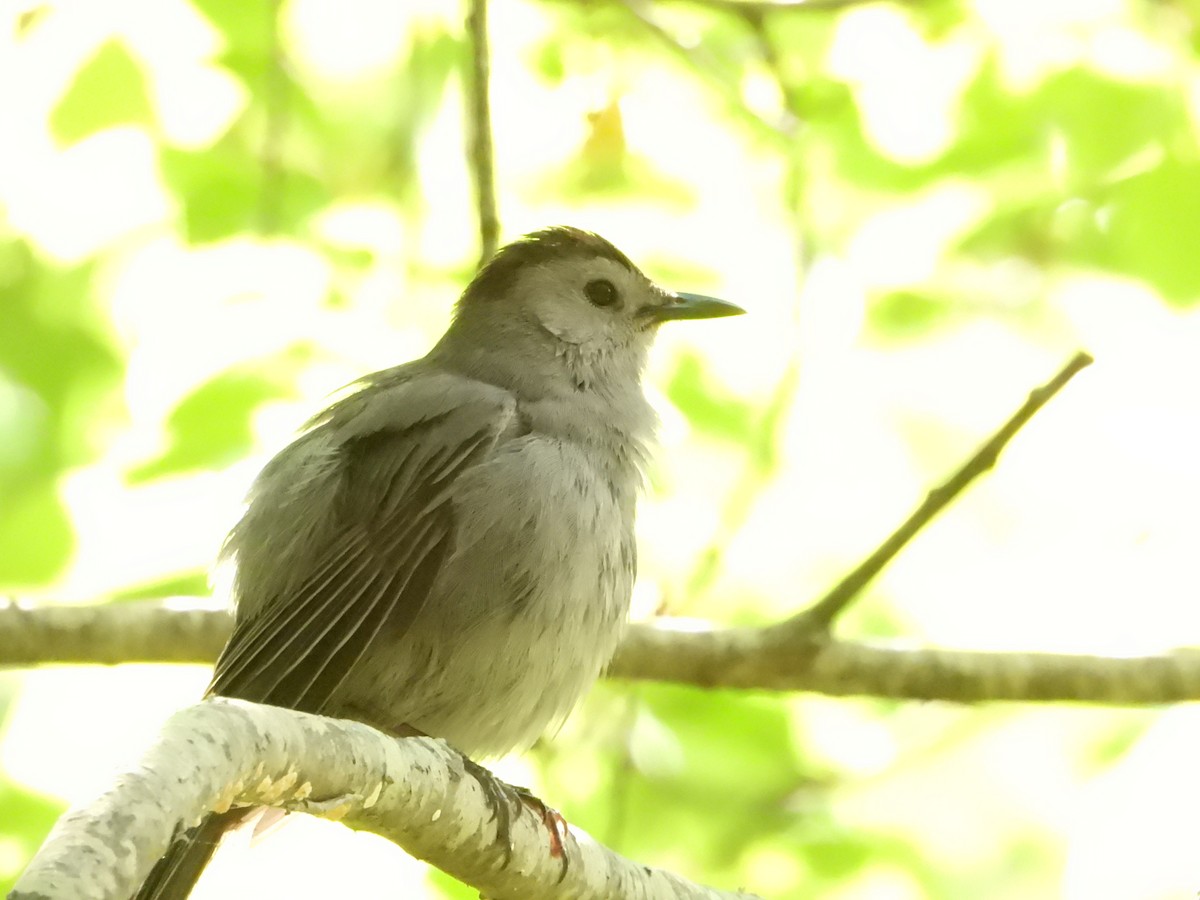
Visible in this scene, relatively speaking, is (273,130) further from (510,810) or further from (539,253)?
(510,810)

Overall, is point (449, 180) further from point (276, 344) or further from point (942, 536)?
point (942, 536)

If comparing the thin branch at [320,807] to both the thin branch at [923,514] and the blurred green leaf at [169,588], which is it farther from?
the blurred green leaf at [169,588]

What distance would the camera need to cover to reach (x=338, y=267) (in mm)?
4785

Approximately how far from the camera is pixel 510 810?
3.21 m

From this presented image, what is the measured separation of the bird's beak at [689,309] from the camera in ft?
15.9

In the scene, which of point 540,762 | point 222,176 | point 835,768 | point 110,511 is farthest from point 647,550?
point 222,176

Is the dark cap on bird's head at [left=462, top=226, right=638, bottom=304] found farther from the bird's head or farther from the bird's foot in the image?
the bird's foot

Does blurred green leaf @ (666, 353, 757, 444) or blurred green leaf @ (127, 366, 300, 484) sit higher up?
blurred green leaf @ (666, 353, 757, 444)

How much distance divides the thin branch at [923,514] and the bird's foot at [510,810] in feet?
3.46

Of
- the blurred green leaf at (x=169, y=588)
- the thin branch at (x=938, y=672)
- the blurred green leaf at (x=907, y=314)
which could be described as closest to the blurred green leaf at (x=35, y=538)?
the blurred green leaf at (x=169, y=588)

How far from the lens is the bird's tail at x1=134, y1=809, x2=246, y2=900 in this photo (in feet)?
11.1

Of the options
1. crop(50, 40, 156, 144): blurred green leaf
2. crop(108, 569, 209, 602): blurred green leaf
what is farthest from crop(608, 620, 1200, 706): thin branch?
crop(50, 40, 156, 144): blurred green leaf

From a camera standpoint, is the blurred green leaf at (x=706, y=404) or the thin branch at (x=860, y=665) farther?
the blurred green leaf at (x=706, y=404)

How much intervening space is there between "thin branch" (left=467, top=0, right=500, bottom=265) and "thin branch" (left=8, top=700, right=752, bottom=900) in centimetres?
176
